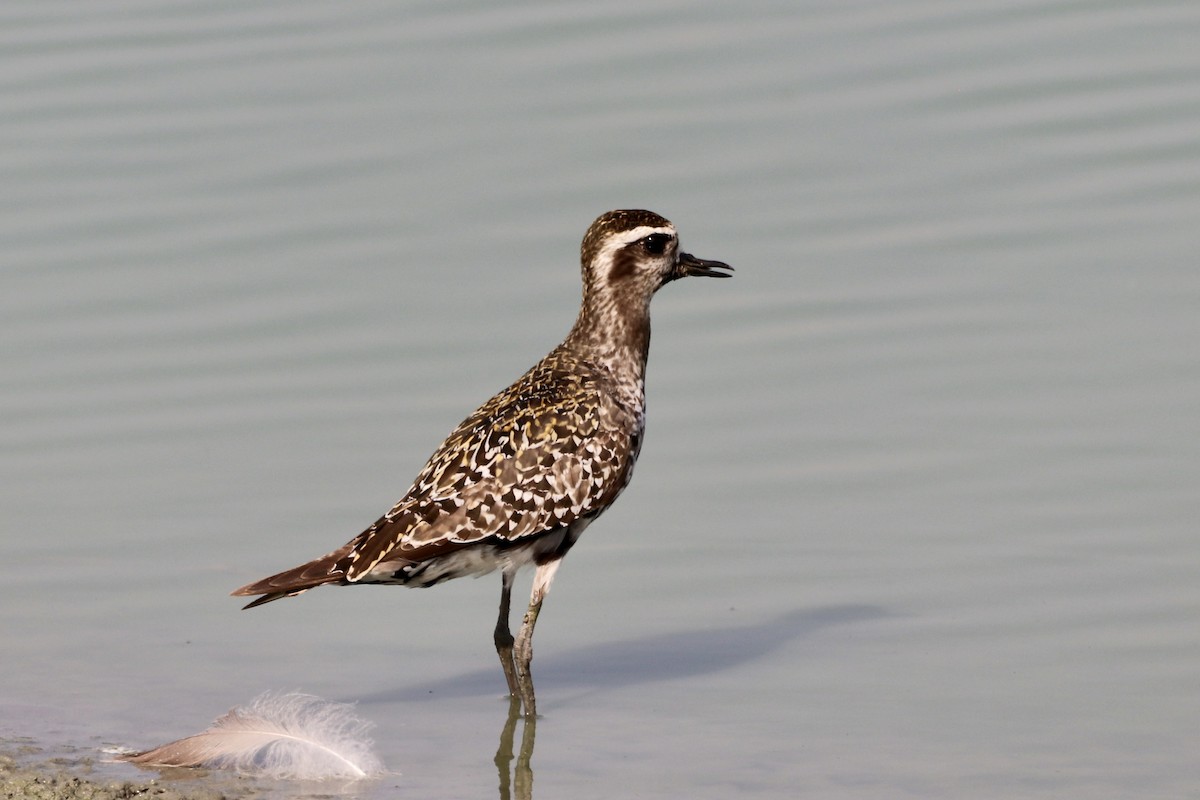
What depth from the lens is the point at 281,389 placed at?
1538 centimetres

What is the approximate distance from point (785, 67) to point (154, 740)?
11.7 m

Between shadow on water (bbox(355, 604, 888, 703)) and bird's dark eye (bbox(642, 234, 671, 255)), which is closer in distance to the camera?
shadow on water (bbox(355, 604, 888, 703))

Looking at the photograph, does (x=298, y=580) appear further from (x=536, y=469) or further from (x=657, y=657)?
(x=657, y=657)

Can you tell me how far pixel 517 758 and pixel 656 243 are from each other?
3.04 meters

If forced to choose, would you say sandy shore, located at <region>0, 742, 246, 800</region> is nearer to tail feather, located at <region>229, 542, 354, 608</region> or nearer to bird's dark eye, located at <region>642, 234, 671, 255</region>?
tail feather, located at <region>229, 542, 354, 608</region>

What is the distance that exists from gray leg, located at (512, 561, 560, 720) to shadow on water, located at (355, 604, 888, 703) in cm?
33

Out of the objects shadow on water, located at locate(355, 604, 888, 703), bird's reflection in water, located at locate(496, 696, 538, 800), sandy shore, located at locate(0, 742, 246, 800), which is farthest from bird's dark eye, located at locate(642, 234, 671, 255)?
sandy shore, located at locate(0, 742, 246, 800)

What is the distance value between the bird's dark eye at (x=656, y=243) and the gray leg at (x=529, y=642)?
178 cm

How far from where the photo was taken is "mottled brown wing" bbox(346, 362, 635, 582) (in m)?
10.3

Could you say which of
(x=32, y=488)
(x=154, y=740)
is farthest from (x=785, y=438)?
(x=154, y=740)

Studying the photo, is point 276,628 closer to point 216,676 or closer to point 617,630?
point 216,676

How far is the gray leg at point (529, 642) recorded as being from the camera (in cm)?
1061

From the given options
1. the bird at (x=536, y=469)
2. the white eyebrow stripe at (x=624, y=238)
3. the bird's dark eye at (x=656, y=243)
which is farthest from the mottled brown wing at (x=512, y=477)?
the bird's dark eye at (x=656, y=243)

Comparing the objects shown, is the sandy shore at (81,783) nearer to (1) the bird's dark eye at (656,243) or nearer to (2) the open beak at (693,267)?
(1) the bird's dark eye at (656,243)
